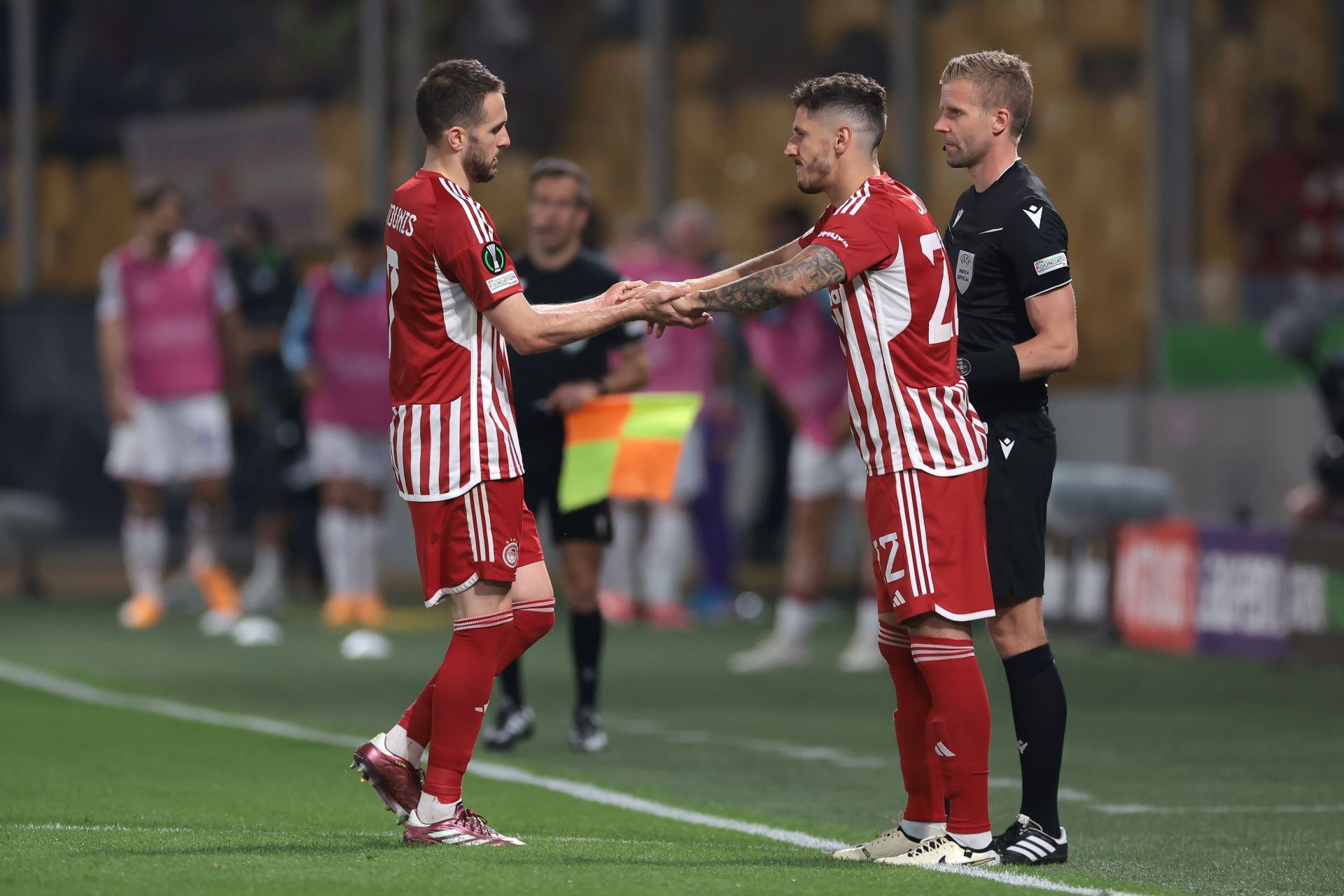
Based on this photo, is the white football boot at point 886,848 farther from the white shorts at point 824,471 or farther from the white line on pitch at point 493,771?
the white shorts at point 824,471

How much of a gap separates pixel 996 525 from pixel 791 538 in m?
6.48

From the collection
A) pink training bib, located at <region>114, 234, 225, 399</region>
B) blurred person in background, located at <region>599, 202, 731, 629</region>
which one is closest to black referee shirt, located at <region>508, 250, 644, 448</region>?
blurred person in background, located at <region>599, 202, 731, 629</region>

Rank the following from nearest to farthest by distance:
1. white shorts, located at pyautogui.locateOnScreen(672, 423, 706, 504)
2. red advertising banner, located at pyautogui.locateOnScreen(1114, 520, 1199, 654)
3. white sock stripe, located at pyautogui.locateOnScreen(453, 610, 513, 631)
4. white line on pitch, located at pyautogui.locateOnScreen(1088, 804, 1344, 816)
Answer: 1. white sock stripe, located at pyautogui.locateOnScreen(453, 610, 513, 631)
2. white line on pitch, located at pyautogui.locateOnScreen(1088, 804, 1344, 816)
3. red advertising banner, located at pyautogui.locateOnScreen(1114, 520, 1199, 654)
4. white shorts, located at pyautogui.locateOnScreen(672, 423, 706, 504)

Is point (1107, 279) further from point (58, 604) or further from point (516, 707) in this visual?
point (516, 707)

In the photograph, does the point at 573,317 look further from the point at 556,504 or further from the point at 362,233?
the point at 362,233

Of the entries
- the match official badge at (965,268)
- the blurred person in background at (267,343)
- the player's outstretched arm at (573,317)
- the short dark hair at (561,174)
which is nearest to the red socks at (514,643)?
the player's outstretched arm at (573,317)

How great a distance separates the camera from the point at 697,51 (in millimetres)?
19938

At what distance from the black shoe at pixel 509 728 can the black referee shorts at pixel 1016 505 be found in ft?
10.7

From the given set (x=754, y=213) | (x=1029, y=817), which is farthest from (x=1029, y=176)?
(x=754, y=213)

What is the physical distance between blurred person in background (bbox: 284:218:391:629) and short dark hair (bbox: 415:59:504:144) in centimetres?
840

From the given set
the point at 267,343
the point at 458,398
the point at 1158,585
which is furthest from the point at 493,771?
the point at 267,343

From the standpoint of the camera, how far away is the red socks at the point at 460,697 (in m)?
6.26

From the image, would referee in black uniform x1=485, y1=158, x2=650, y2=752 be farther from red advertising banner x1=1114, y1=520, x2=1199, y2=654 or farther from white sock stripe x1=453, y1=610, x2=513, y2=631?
red advertising banner x1=1114, y1=520, x2=1199, y2=654

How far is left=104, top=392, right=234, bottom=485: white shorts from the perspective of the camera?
14.7 meters
